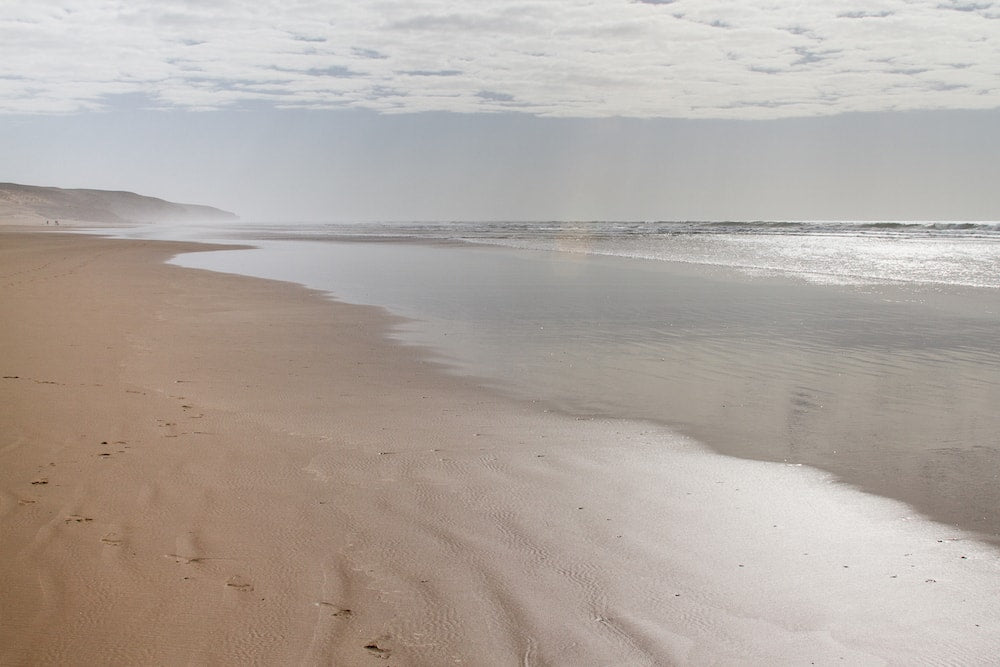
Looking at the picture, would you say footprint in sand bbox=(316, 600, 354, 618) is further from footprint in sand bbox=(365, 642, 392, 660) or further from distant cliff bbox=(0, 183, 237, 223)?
distant cliff bbox=(0, 183, 237, 223)

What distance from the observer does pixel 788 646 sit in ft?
9.29

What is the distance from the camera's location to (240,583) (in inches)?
126

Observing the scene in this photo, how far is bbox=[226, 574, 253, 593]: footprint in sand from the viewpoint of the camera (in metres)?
3.16

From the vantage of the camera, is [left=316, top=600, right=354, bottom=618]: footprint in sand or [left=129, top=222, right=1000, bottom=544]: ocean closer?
[left=316, top=600, right=354, bottom=618]: footprint in sand

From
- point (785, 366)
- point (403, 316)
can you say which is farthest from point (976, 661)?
point (403, 316)

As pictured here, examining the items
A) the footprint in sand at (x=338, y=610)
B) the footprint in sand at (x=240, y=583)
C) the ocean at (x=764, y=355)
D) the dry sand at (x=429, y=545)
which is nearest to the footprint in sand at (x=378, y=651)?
the dry sand at (x=429, y=545)

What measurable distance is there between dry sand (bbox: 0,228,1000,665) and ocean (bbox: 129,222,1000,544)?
503mm

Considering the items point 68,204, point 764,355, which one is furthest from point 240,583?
point 68,204

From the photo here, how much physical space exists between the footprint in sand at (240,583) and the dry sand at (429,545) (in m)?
0.03

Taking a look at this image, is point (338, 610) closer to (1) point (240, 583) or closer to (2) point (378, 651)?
(2) point (378, 651)

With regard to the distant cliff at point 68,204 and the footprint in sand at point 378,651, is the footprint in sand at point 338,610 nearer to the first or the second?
the footprint in sand at point 378,651

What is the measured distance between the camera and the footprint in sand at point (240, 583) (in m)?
3.16

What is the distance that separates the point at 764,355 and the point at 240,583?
660 centimetres

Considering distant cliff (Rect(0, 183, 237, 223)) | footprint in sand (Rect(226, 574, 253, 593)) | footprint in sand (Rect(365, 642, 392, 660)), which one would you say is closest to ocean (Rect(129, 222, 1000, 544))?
footprint in sand (Rect(365, 642, 392, 660))
